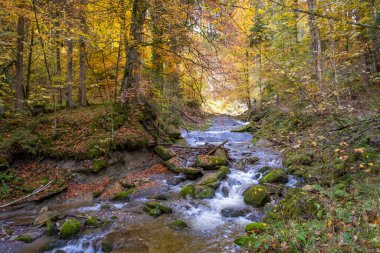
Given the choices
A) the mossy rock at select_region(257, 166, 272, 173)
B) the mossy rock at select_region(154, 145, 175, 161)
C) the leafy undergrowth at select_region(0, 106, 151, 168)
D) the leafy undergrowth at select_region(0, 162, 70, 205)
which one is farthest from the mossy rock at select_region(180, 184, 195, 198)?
the leafy undergrowth at select_region(0, 162, 70, 205)

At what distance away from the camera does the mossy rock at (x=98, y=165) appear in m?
10.2

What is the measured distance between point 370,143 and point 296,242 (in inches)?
169

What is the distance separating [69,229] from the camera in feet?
21.0

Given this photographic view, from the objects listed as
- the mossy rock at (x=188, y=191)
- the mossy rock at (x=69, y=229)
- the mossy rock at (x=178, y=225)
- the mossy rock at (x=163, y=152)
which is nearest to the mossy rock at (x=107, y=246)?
the mossy rock at (x=69, y=229)

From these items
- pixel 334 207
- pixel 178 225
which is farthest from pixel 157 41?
pixel 334 207

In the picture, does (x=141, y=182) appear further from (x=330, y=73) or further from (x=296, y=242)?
(x=330, y=73)

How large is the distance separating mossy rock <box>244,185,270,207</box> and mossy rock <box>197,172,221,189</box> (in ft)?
4.35

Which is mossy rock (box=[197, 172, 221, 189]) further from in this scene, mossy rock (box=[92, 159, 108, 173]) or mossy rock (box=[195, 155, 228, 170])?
mossy rock (box=[92, 159, 108, 173])

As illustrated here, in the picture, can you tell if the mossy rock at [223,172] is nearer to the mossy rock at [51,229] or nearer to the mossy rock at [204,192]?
the mossy rock at [204,192]

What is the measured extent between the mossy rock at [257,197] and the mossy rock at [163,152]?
4.89m

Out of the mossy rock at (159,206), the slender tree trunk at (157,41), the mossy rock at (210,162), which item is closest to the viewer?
the mossy rock at (159,206)

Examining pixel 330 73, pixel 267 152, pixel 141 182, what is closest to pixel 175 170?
pixel 141 182

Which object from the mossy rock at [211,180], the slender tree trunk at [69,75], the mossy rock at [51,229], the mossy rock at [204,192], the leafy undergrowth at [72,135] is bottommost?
the mossy rock at [51,229]

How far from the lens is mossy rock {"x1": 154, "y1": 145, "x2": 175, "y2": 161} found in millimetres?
12258
